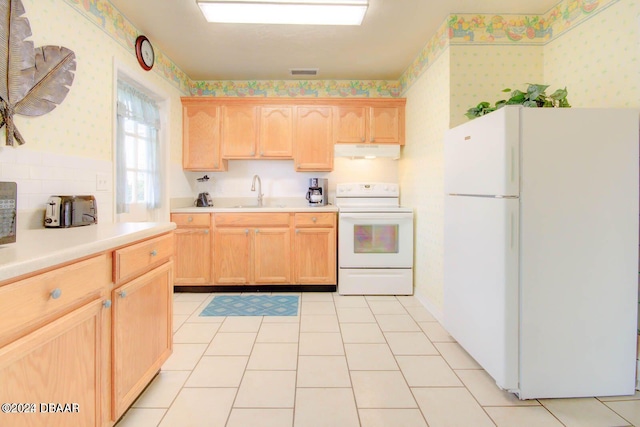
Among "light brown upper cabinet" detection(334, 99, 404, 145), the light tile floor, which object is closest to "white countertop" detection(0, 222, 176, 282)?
the light tile floor

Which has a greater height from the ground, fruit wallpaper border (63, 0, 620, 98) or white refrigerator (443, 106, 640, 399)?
fruit wallpaper border (63, 0, 620, 98)

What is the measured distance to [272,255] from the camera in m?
3.40

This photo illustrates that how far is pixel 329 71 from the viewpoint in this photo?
3570mm

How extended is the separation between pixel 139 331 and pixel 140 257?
1.12 feet

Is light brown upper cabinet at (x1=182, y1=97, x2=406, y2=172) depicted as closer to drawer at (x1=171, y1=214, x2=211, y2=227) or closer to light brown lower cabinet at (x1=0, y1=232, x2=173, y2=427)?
drawer at (x1=171, y1=214, x2=211, y2=227)

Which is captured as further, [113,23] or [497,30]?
[497,30]

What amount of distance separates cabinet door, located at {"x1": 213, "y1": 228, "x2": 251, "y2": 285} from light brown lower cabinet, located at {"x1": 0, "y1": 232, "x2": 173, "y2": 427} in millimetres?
1640

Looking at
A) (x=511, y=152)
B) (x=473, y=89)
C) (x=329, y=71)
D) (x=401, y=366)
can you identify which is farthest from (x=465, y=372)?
(x=329, y=71)

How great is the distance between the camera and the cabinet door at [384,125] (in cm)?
367

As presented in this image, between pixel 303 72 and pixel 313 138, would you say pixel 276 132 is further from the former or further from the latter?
pixel 303 72

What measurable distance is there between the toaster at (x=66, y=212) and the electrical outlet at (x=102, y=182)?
0.35 metres

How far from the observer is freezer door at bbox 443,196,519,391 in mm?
1640

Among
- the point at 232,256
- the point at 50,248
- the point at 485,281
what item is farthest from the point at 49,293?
the point at 232,256

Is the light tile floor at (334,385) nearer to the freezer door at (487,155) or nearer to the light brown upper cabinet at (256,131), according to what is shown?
the freezer door at (487,155)
